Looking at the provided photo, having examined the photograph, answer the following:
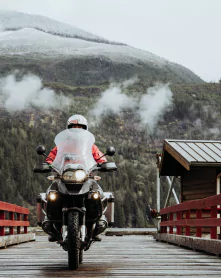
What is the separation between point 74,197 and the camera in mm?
6070

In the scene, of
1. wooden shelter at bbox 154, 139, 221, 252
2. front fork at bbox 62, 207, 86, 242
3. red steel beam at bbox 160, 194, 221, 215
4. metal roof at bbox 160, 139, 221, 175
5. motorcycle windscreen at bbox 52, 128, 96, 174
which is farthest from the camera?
metal roof at bbox 160, 139, 221, 175

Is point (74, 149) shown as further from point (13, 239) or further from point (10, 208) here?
point (13, 239)

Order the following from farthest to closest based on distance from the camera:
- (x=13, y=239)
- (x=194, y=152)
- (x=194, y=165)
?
(x=194, y=152), (x=194, y=165), (x=13, y=239)

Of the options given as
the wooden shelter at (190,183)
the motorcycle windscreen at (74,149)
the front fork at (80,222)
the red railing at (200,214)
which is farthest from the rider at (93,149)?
the wooden shelter at (190,183)

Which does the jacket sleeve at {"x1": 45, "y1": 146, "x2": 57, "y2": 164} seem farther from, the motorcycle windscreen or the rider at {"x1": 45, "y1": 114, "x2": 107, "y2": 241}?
the motorcycle windscreen

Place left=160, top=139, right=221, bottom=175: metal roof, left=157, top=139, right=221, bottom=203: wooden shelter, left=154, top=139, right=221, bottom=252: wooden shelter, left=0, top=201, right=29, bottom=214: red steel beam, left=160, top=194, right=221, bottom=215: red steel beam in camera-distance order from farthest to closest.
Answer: left=157, top=139, right=221, bottom=203: wooden shelter
left=160, top=139, right=221, bottom=175: metal roof
left=154, top=139, right=221, bottom=252: wooden shelter
left=0, top=201, right=29, bottom=214: red steel beam
left=160, top=194, right=221, bottom=215: red steel beam

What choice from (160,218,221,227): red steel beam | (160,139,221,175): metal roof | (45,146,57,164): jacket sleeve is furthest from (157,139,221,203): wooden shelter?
(45,146,57,164): jacket sleeve

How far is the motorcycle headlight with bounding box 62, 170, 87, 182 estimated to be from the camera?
586cm

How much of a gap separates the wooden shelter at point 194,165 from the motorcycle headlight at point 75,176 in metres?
8.98

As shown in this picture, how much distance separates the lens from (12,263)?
6.89m

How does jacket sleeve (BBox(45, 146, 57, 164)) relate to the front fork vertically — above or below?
above

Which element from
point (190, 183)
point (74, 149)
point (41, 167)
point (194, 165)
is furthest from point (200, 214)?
point (190, 183)

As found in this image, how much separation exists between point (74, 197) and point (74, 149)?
642 millimetres

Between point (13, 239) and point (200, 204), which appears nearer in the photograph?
point (200, 204)
